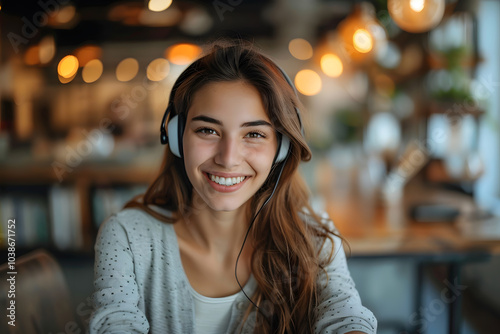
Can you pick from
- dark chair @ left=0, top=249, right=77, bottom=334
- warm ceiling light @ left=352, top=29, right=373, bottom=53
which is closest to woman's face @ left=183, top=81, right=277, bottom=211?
dark chair @ left=0, top=249, right=77, bottom=334

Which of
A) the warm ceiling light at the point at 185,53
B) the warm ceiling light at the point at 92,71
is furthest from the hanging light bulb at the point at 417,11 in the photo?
the warm ceiling light at the point at 92,71

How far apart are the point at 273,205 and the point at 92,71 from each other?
3.69 meters

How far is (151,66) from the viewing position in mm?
4625

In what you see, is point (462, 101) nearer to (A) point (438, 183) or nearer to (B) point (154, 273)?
(A) point (438, 183)

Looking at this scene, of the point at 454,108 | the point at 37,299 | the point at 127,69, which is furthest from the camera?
the point at 127,69

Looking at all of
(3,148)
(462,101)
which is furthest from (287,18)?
(3,148)

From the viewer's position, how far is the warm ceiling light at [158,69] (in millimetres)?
4357

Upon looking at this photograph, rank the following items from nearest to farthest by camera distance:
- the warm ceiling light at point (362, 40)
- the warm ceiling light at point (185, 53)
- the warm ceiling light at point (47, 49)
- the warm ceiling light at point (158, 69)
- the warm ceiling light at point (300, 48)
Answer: the warm ceiling light at point (362, 40) < the warm ceiling light at point (185, 53) < the warm ceiling light at point (47, 49) < the warm ceiling light at point (158, 69) < the warm ceiling light at point (300, 48)

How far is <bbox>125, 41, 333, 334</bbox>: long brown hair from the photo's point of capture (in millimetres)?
1100

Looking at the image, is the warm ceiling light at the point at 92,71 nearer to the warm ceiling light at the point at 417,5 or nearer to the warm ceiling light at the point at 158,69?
the warm ceiling light at the point at 158,69

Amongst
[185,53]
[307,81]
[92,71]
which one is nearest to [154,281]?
[185,53]

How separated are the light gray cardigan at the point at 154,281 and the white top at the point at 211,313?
0.05 ft

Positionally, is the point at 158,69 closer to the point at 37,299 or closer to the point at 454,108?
the point at 454,108

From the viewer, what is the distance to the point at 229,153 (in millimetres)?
1044
